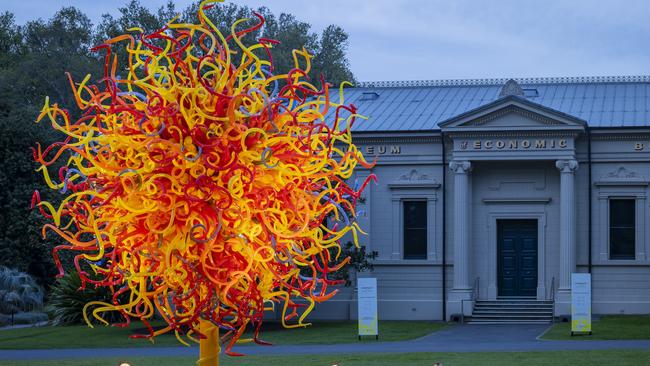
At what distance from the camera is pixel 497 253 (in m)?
41.2

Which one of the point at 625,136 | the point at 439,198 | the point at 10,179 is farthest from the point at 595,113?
the point at 10,179

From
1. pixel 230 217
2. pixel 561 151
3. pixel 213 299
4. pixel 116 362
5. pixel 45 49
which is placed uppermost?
pixel 45 49

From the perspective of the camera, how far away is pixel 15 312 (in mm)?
44469

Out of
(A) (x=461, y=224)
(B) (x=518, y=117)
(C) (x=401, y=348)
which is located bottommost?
(C) (x=401, y=348)

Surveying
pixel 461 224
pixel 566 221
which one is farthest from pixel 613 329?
pixel 461 224

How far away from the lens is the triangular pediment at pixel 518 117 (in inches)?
1526

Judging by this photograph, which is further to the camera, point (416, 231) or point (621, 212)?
point (416, 231)

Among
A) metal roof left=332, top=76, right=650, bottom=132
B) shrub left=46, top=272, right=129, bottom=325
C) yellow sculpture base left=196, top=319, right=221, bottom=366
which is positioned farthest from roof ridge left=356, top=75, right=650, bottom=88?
yellow sculpture base left=196, top=319, right=221, bottom=366

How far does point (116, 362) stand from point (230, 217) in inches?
777

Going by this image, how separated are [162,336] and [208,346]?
28.0m

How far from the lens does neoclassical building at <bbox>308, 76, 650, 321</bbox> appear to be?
3919 centimetres

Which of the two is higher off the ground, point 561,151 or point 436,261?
point 561,151

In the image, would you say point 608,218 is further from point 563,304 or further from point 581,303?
point 581,303

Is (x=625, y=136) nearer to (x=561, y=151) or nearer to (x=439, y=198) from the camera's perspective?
(x=561, y=151)
